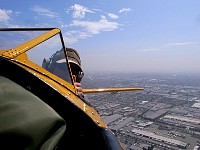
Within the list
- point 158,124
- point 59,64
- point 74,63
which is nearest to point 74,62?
point 74,63

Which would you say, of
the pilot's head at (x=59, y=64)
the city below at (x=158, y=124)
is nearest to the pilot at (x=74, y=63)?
the pilot's head at (x=59, y=64)

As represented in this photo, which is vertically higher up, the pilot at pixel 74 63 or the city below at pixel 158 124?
the pilot at pixel 74 63

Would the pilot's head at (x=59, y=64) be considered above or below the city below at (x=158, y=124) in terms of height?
above

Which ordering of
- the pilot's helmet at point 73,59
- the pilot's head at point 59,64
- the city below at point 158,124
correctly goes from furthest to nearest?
the city below at point 158,124 < the pilot's helmet at point 73,59 < the pilot's head at point 59,64

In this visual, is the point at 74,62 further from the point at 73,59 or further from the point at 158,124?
the point at 158,124

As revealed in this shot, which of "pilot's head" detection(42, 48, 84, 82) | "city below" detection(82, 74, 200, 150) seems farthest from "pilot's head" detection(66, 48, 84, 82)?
"city below" detection(82, 74, 200, 150)

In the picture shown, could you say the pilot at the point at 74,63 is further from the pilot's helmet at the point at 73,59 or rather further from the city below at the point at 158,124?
the city below at the point at 158,124

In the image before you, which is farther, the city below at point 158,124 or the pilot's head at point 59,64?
the city below at point 158,124

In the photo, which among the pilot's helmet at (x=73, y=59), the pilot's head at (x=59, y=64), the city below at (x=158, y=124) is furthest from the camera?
the city below at (x=158, y=124)

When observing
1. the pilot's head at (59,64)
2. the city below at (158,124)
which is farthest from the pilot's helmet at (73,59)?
the city below at (158,124)

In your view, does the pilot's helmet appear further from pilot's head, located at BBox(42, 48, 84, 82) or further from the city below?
the city below

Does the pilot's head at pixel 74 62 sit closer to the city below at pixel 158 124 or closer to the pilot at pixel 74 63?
the pilot at pixel 74 63
